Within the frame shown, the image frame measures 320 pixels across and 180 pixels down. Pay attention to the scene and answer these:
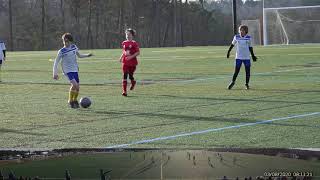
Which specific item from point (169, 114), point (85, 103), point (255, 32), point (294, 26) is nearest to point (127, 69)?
point (85, 103)

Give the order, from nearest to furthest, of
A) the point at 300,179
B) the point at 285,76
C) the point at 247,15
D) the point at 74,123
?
the point at 300,179 < the point at 74,123 < the point at 285,76 < the point at 247,15

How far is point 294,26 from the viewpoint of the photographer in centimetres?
5294

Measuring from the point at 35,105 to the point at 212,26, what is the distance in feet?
270

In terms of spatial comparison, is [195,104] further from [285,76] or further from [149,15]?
[149,15]

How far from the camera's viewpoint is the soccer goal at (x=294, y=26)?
5247 cm

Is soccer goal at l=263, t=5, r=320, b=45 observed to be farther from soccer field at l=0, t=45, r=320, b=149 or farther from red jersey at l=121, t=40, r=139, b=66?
red jersey at l=121, t=40, r=139, b=66

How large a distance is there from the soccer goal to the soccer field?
31.1m

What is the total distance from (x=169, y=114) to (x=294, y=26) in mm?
41952

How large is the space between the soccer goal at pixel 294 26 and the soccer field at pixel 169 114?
31130 mm

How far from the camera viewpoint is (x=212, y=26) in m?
96.1

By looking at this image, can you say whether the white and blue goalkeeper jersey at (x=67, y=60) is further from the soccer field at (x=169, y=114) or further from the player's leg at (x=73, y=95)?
the soccer field at (x=169, y=114)

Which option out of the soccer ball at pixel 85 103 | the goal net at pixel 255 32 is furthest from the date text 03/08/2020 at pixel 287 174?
the goal net at pixel 255 32

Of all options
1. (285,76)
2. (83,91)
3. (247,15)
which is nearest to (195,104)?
(83,91)

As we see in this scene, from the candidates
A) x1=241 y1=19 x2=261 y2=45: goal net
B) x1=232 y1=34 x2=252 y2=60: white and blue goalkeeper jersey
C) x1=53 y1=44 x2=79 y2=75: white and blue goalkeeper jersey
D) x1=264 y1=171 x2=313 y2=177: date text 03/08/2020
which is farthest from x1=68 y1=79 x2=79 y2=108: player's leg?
x1=241 y1=19 x2=261 y2=45: goal net
